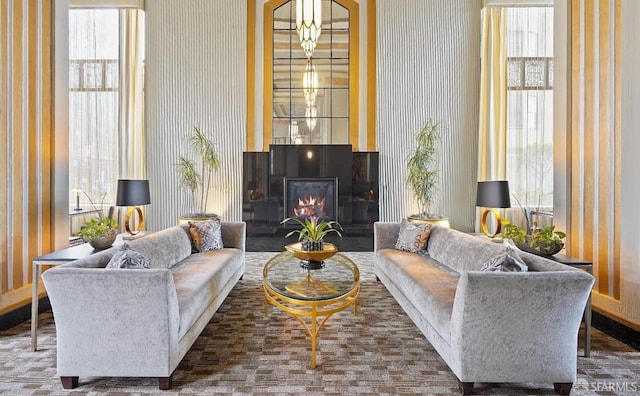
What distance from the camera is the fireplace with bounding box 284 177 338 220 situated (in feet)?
22.9

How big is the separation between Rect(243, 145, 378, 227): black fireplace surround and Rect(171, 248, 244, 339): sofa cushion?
260cm

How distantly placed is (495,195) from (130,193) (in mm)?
4663

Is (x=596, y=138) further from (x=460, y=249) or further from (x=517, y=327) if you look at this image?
(x=517, y=327)

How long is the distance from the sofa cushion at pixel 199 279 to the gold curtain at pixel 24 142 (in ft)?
4.55

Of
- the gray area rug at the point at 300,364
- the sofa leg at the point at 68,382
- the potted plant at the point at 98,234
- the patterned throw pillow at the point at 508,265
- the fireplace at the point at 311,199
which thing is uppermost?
the fireplace at the point at 311,199

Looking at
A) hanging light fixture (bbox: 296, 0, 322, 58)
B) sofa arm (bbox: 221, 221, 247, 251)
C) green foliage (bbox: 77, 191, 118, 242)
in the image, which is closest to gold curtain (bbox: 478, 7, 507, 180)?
hanging light fixture (bbox: 296, 0, 322, 58)

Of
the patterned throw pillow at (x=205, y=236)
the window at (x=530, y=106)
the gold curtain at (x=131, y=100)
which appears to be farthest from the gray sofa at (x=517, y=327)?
the gold curtain at (x=131, y=100)

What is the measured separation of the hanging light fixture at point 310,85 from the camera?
716cm

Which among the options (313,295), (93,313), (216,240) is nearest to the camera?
(93,313)

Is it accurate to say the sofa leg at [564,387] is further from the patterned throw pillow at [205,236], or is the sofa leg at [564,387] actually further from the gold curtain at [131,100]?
the gold curtain at [131,100]

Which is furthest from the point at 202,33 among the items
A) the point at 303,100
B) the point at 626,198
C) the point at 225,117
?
the point at 626,198

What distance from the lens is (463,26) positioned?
7027 millimetres

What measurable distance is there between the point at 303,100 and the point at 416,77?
7.53 feet

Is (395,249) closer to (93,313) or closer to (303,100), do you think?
(93,313)
